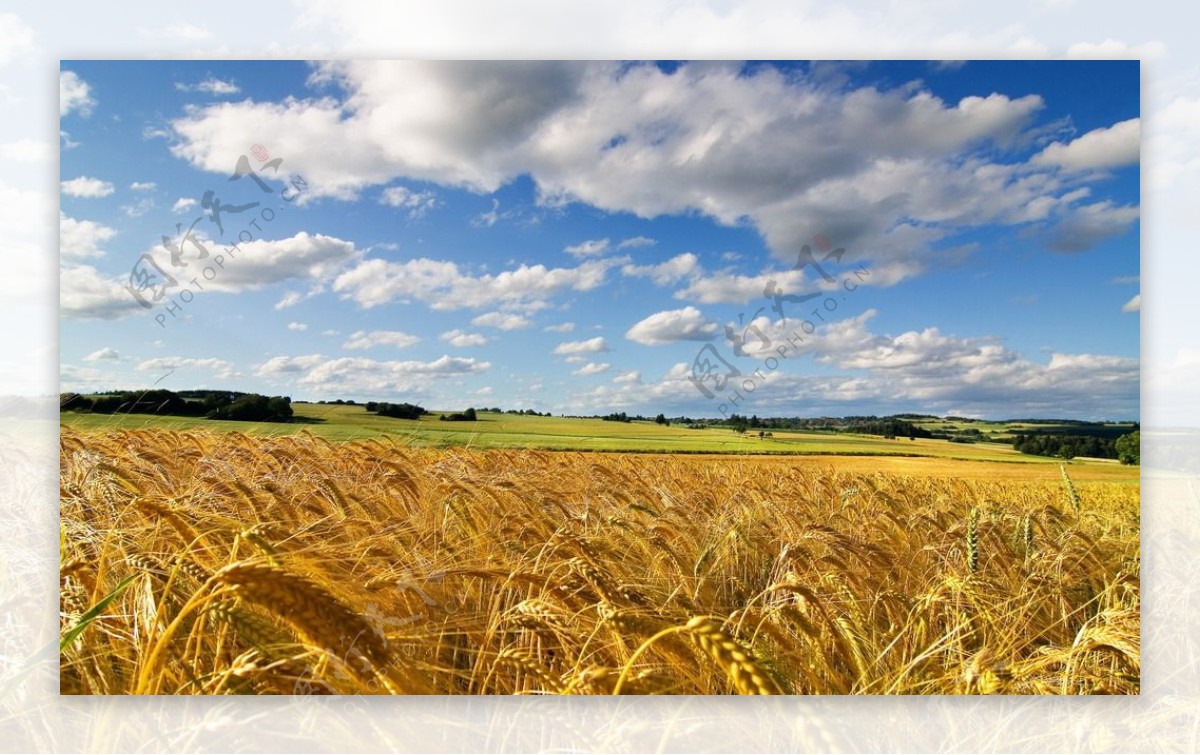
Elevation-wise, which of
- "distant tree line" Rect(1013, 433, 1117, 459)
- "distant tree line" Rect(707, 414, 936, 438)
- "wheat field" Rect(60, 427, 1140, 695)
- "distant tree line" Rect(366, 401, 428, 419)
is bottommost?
"wheat field" Rect(60, 427, 1140, 695)

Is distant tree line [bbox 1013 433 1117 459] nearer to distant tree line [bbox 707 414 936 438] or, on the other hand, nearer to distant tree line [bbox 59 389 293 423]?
distant tree line [bbox 707 414 936 438]

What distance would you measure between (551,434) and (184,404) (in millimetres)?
1566

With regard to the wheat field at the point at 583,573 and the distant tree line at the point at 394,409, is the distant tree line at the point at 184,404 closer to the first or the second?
the wheat field at the point at 583,573

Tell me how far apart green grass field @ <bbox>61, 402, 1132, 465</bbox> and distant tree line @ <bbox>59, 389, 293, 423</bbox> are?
0.05 metres

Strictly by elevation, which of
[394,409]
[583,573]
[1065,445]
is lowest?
[583,573]

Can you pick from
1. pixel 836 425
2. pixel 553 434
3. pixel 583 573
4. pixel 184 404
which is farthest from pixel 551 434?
pixel 583 573

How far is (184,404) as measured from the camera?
10.7 feet

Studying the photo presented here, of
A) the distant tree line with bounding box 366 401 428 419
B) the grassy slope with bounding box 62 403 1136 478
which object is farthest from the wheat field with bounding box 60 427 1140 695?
the distant tree line with bounding box 366 401 428 419

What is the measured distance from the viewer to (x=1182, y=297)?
321 centimetres

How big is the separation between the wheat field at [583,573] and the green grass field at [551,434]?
0.43 feet

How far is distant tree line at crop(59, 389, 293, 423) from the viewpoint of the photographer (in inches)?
127

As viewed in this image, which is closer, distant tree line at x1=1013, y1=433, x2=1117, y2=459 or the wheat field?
the wheat field

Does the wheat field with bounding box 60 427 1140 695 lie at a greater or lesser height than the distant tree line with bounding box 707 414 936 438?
lesser

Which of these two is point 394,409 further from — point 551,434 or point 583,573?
point 583,573
